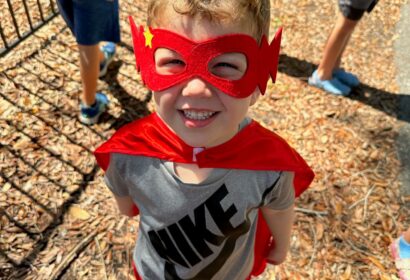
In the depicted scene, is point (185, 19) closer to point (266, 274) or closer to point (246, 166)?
point (246, 166)

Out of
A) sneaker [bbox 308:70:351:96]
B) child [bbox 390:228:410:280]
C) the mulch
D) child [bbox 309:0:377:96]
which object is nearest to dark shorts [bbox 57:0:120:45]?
the mulch

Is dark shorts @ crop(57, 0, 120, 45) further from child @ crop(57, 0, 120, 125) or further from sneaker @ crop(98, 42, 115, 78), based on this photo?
sneaker @ crop(98, 42, 115, 78)

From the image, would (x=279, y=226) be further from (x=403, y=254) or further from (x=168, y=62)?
(x=403, y=254)

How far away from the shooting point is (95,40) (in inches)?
125

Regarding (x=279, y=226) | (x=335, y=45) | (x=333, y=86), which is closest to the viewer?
(x=279, y=226)

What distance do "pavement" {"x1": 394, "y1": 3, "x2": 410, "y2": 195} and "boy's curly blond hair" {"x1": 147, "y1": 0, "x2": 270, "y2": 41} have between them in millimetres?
2790

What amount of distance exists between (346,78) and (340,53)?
1.08ft

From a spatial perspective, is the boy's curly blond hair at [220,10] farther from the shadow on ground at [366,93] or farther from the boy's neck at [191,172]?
the shadow on ground at [366,93]

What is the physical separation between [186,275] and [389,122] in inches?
121

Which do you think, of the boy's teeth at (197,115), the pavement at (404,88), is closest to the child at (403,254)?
the pavement at (404,88)

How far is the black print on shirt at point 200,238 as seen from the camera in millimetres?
1568

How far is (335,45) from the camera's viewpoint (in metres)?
3.99

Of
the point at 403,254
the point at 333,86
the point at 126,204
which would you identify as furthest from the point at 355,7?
the point at 126,204

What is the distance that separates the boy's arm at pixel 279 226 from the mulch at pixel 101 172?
42.6 inches
